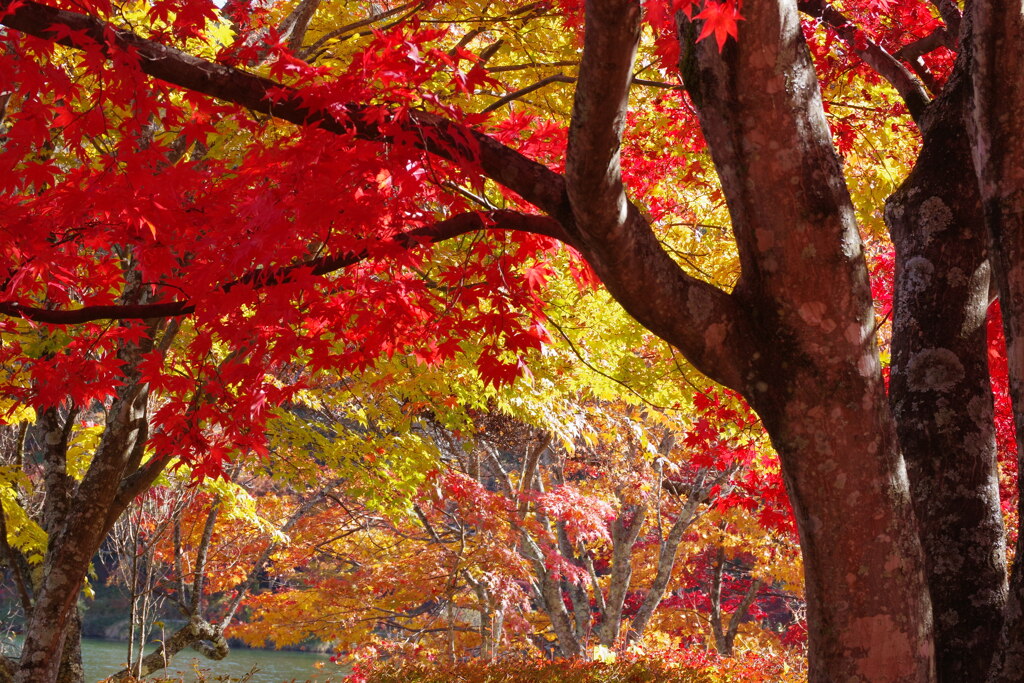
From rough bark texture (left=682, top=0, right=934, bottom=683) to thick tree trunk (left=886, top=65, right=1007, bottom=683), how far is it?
0.43 m

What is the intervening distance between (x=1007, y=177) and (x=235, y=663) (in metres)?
28.8

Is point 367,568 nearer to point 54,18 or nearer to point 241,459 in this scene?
point 241,459

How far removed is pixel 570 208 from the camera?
258 cm

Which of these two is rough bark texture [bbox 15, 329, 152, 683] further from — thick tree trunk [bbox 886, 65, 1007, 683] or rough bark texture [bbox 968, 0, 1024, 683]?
rough bark texture [bbox 968, 0, 1024, 683]

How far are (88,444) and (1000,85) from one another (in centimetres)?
777

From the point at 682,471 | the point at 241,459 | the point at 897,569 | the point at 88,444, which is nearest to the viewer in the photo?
the point at 897,569

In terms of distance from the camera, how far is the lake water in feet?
73.8

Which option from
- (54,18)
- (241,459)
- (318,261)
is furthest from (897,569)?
(241,459)

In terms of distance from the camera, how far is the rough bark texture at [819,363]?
2.45 meters

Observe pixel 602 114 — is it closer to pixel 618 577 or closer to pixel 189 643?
pixel 189 643

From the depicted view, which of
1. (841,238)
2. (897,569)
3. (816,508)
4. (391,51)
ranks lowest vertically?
(897,569)

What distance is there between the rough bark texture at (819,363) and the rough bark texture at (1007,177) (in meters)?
0.25

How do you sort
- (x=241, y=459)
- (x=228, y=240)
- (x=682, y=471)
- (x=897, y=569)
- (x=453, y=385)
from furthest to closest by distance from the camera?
(x=682, y=471) → (x=241, y=459) → (x=453, y=385) → (x=228, y=240) → (x=897, y=569)

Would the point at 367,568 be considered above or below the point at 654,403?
below
